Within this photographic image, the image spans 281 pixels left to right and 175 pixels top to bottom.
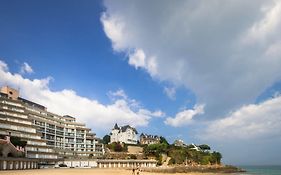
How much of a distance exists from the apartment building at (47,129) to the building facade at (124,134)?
35.5 m

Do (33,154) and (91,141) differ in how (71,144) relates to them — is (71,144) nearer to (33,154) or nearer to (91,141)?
(91,141)

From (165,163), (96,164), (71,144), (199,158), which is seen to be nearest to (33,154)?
(96,164)

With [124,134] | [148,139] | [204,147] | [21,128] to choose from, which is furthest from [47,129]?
[204,147]

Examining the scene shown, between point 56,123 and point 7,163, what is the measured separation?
5533 cm

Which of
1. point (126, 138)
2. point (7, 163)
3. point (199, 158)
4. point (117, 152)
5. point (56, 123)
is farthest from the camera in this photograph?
point (126, 138)

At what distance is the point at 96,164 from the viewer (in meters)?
109

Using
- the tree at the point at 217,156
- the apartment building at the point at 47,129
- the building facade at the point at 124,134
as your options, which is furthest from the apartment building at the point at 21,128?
the tree at the point at 217,156

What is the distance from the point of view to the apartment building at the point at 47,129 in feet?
292

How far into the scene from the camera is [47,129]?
114 meters

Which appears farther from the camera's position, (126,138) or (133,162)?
(126,138)

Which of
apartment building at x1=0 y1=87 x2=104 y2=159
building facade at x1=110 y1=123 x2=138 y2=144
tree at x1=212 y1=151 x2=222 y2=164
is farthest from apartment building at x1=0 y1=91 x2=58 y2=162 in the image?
tree at x1=212 y1=151 x2=222 y2=164

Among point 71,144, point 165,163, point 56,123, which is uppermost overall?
point 56,123

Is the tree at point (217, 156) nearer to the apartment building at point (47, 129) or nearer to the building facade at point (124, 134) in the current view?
the building facade at point (124, 134)

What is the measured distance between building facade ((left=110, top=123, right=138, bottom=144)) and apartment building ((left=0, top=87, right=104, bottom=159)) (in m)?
35.5
